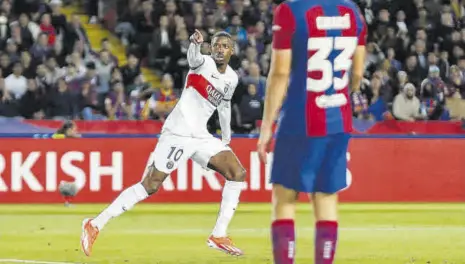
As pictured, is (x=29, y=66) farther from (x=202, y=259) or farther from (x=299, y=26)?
(x=299, y=26)

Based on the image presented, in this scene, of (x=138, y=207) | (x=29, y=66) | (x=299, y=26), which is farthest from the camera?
(x=29, y=66)

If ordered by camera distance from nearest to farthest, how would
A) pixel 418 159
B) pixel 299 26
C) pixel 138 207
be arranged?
pixel 299 26
pixel 138 207
pixel 418 159

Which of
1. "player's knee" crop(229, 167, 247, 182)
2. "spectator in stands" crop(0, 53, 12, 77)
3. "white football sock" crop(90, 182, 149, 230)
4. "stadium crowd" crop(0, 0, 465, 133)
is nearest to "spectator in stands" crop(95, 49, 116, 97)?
"stadium crowd" crop(0, 0, 465, 133)

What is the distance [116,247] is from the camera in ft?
44.1

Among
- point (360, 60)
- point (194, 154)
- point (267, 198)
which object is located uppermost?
point (360, 60)

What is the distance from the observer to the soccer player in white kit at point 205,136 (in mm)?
13031

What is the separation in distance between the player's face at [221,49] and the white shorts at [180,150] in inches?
34.8

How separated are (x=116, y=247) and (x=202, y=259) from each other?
4.91ft

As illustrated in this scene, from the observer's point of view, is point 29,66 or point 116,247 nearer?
point 116,247

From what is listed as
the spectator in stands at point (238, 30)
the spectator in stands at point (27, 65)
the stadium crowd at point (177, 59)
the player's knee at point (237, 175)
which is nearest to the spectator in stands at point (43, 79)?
the stadium crowd at point (177, 59)

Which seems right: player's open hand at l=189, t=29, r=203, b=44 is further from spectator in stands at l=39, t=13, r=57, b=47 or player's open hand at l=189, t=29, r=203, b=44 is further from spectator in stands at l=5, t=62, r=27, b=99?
spectator in stands at l=39, t=13, r=57, b=47

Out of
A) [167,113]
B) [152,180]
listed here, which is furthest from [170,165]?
[167,113]

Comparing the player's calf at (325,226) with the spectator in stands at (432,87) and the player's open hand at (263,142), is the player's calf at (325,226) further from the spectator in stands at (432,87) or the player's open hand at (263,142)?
the spectator in stands at (432,87)

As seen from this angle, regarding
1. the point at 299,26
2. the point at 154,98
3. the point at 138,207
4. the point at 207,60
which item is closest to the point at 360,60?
the point at 299,26
